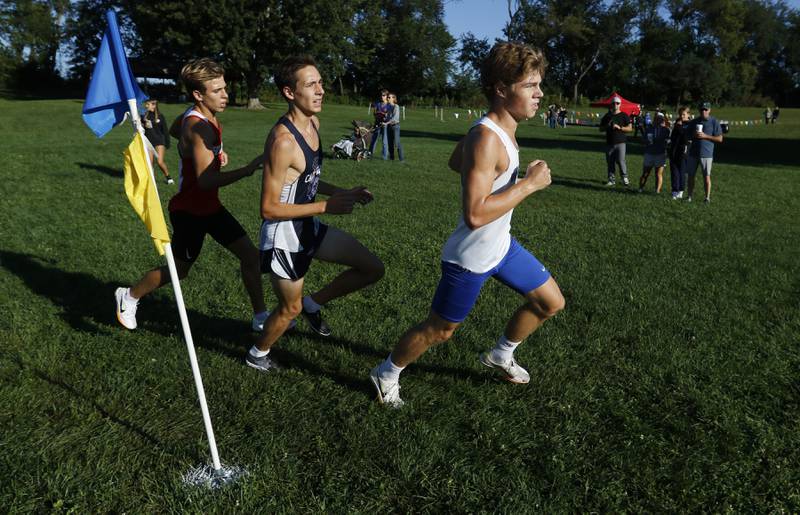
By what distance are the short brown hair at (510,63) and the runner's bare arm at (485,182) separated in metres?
0.30

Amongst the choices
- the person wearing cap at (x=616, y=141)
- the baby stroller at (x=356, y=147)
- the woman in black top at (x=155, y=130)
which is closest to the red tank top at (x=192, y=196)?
the woman in black top at (x=155, y=130)

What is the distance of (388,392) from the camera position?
3.60m

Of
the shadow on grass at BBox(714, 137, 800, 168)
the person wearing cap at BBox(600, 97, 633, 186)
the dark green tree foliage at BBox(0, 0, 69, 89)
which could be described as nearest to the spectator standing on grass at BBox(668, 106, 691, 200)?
the person wearing cap at BBox(600, 97, 633, 186)

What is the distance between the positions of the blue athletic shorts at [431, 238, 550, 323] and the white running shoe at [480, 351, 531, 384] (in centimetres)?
63

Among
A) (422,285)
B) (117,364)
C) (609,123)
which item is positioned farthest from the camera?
(609,123)

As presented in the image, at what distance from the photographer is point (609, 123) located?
44.4ft

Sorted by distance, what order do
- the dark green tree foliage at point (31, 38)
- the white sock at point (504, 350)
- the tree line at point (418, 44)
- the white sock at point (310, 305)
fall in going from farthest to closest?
the dark green tree foliage at point (31, 38)
the tree line at point (418, 44)
the white sock at point (310, 305)
the white sock at point (504, 350)

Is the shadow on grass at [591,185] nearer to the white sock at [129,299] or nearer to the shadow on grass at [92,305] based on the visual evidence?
the shadow on grass at [92,305]

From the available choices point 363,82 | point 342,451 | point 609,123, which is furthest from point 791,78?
point 342,451

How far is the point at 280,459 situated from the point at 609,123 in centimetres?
1256

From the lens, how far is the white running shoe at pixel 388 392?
11.8 ft

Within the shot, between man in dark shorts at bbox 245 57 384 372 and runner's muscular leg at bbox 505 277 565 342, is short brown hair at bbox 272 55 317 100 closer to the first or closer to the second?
man in dark shorts at bbox 245 57 384 372

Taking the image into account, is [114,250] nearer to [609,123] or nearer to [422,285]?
[422,285]

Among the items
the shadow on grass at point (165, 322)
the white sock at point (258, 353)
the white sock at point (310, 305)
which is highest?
the white sock at point (310, 305)
